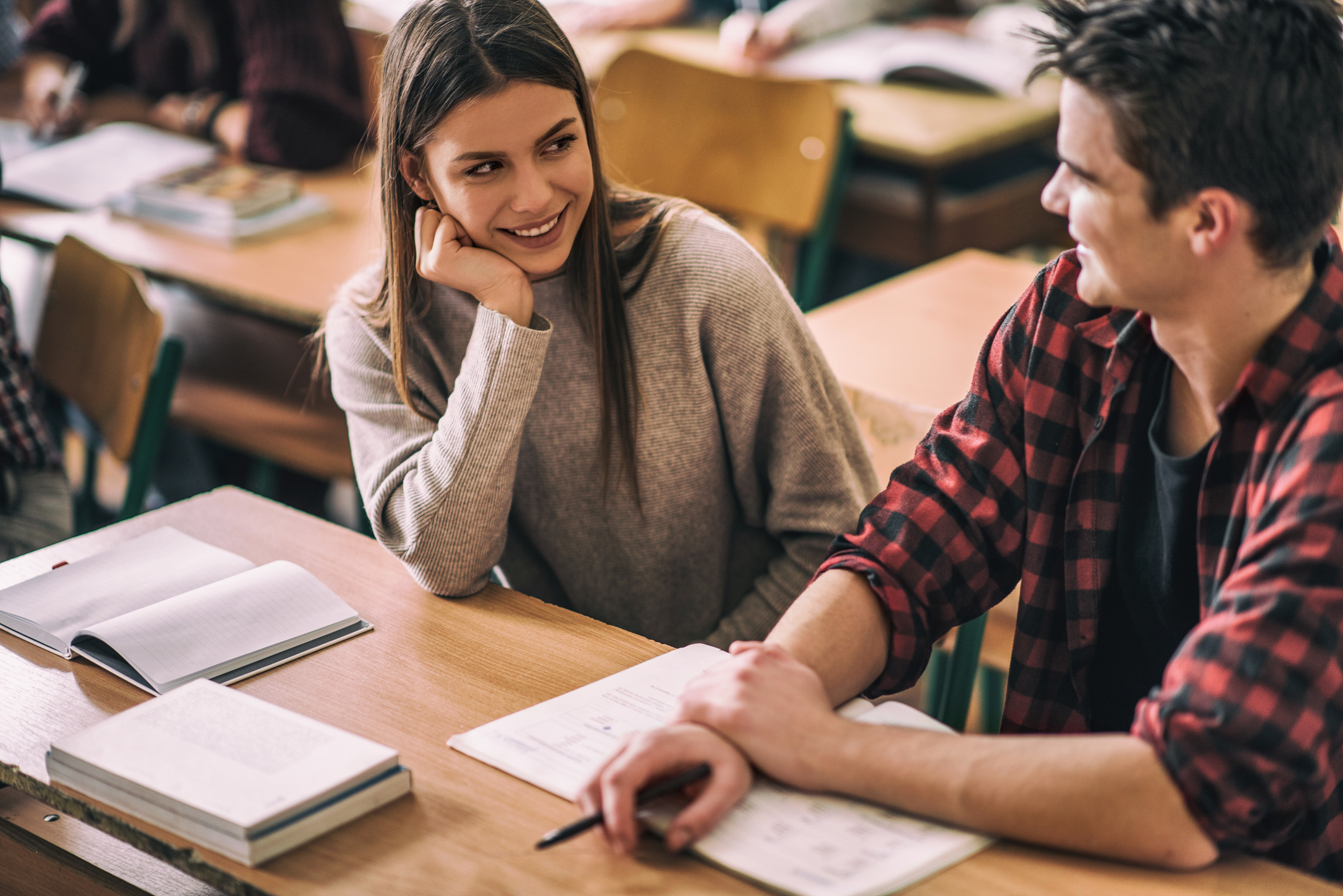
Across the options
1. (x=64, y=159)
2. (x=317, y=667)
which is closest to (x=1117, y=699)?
(x=317, y=667)

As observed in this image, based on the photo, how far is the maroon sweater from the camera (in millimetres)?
2805

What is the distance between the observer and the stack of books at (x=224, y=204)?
7.93 feet

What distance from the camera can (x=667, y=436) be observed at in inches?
56.0

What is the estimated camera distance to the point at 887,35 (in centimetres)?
355

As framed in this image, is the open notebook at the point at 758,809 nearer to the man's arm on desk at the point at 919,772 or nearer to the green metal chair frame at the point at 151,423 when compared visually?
the man's arm on desk at the point at 919,772


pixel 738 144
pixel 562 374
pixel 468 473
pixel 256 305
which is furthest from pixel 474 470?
pixel 738 144

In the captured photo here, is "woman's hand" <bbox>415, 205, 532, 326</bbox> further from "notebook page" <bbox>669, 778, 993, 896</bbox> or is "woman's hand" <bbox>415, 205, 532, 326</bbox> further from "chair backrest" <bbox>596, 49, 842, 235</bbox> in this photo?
"chair backrest" <bbox>596, 49, 842, 235</bbox>

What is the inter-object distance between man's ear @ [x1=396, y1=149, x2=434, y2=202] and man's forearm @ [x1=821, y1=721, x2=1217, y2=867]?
77 cm

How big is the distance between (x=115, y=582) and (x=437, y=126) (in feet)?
1.75

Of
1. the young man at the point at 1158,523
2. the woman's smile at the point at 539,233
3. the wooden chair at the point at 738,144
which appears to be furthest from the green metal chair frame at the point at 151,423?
the young man at the point at 1158,523

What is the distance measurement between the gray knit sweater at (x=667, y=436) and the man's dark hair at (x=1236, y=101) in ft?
1.85

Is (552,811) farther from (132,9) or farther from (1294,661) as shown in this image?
(132,9)

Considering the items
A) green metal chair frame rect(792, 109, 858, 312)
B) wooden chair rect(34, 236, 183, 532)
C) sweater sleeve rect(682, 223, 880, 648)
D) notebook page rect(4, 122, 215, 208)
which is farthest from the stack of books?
sweater sleeve rect(682, 223, 880, 648)

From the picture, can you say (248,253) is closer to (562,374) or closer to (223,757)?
(562,374)
